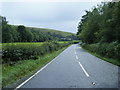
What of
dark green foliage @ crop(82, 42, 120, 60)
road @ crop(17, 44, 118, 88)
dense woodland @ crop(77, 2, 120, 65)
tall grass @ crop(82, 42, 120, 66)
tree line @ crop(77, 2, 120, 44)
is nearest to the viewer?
road @ crop(17, 44, 118, 88)

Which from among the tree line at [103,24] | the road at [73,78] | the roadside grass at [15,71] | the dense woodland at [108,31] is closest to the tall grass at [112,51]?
the dense woodland at [108,31]

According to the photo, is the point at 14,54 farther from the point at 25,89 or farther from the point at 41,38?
the point at 41,38

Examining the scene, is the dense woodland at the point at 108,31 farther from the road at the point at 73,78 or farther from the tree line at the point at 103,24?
the road at the point at 73,78

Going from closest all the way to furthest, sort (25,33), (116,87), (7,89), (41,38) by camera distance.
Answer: (7,89) → (116,87) → (25,33) → (41,38)

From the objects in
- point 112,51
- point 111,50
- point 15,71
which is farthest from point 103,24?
point 15,71

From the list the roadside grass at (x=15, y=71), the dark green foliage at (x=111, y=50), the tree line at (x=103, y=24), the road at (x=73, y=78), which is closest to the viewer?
the road at (x=73, y=78)

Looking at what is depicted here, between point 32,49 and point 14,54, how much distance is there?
4.34m

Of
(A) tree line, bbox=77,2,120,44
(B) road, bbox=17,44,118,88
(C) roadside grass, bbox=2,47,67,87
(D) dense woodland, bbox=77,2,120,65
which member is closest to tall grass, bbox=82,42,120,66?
(D) dense woodland, bbox=77,2,120,65

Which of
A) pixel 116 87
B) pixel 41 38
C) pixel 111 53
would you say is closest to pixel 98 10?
pixel 111 53

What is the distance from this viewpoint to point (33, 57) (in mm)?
16812

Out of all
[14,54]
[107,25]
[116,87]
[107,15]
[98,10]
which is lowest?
[116,87]

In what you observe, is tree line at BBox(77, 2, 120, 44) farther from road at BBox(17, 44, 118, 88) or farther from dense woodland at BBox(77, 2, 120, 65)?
road at BBox(17, 44, 118, 88)

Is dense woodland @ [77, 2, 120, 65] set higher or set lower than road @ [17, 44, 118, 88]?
higher

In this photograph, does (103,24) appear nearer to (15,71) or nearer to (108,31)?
(108,31)
